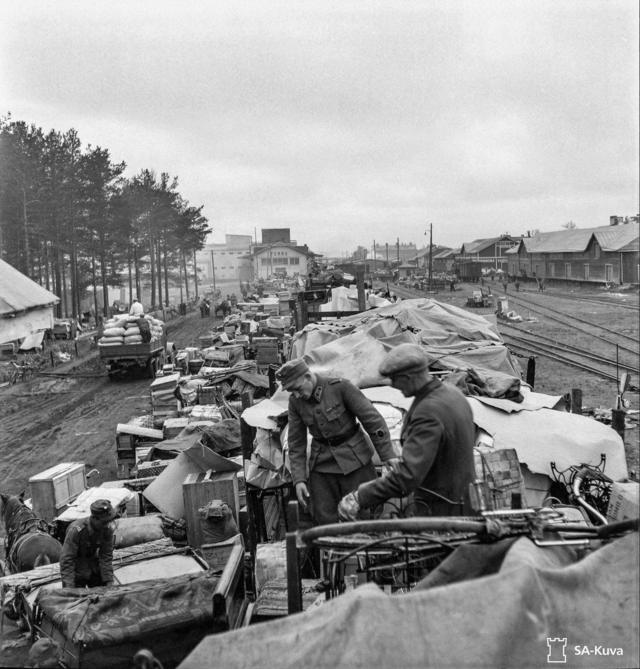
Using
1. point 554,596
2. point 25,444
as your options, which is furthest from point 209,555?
point 25,444

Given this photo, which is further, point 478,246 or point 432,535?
point 478,246

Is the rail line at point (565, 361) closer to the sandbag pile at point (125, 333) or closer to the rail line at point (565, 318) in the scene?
the rail line at point (565, 318)

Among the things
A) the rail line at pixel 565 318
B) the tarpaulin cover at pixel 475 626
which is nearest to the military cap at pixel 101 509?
the tarpaulin cover at pixel 475 626

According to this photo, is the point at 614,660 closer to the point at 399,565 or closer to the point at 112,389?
the point at 399,565

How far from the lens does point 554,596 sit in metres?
2.21

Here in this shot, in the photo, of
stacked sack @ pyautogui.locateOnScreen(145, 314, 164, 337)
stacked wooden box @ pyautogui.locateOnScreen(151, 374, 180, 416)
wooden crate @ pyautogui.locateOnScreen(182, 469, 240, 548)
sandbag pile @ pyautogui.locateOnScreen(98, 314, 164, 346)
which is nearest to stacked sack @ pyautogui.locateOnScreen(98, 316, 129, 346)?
sandbag pile @ pyautogui.locateOnScreen(98, 314, 164, 346)

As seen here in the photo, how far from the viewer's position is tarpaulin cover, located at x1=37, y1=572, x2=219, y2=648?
452 centimetres

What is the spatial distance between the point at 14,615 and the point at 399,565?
458 centimetres

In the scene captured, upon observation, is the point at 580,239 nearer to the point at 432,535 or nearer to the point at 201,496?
the point at 201,496

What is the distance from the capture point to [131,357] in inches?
844

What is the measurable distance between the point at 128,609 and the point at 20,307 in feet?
9.09

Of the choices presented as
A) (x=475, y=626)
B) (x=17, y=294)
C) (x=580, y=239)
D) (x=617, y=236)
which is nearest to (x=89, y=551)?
(x=17, y=294)

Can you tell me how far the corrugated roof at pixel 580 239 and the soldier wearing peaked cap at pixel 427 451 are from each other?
50.5 m

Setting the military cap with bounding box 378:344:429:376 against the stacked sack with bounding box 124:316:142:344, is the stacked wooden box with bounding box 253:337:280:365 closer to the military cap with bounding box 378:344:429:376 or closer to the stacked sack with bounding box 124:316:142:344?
the stacked sack with bounding box 124:316:142:344
